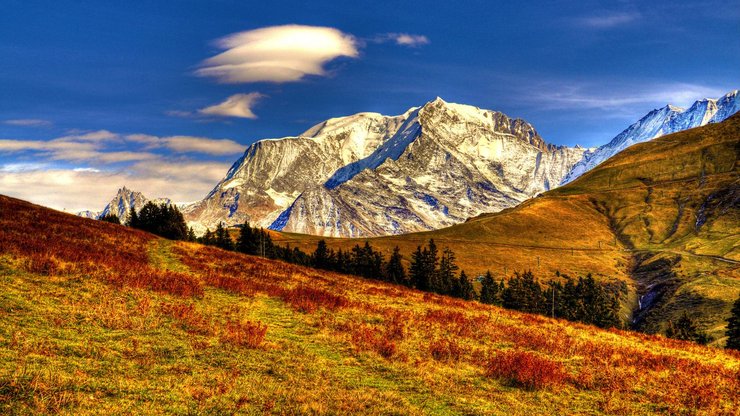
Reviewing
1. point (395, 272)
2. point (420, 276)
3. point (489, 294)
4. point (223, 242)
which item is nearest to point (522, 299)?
point (489, 294)

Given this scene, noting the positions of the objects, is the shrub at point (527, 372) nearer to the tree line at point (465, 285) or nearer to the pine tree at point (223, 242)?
the tree line at point (465, 285)

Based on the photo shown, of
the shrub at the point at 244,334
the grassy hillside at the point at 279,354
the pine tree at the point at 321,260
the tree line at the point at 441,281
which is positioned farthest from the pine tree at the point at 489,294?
the shrub at the point at 244,334

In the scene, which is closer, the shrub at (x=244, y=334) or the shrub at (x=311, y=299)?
the shrub at (x=244, y=334)

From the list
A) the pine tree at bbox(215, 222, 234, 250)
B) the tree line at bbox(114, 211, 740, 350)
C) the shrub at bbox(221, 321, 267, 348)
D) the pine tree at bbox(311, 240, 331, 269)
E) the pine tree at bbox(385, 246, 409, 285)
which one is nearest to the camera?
the shrub at bbox(221, 321, 267, 348)

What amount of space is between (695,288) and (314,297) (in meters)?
213

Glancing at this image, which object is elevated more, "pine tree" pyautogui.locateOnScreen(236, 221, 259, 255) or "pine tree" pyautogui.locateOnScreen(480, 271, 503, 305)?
"pine tree" pyautogui.locateOnScreen(236, 221, 259, 255)

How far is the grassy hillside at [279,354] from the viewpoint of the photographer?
42.1 feet

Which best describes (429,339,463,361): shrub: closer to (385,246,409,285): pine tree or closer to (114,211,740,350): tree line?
(114,211,740,350): tree line

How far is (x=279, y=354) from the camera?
1762 centimetres

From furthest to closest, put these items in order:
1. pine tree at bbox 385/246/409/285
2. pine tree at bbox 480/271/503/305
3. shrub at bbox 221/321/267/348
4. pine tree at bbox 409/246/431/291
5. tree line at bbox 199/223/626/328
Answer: pine tree at bbox 385/246/409/285, pine tree at bbox 409/246/431/291, pine tree at bbox 480/271/503/305, tree line at bbox 199/223/626/328, shrub at bbox 221/321/267/348

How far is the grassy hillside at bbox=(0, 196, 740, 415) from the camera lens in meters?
12.8

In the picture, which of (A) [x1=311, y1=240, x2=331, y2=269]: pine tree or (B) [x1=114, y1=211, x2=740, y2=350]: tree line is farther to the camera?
A: (A) [x1=311, y1=240, x2=331, y2=269]: pine tree

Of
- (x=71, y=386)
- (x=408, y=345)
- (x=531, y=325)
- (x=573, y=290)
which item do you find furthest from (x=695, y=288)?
(x=71, y=386)

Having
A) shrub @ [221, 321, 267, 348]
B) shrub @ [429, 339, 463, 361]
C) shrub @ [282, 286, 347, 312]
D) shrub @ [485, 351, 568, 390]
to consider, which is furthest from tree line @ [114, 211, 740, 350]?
shrub @ [221, 321, 267, 348]
